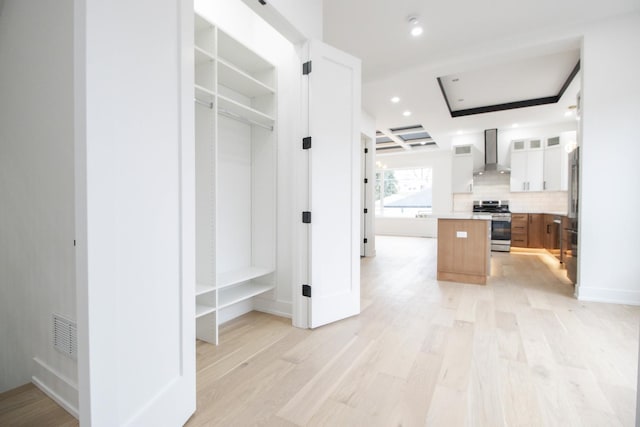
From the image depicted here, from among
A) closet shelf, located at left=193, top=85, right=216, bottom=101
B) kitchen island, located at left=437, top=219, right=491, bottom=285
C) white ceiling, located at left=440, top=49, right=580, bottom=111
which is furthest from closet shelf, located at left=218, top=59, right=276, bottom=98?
white ceiling, located at left=440, top=49, right=580, bottom=111

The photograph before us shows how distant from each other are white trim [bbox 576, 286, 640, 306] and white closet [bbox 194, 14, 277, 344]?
3365mm

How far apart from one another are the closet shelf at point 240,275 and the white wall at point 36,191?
998 mm

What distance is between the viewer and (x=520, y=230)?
6.71 meters

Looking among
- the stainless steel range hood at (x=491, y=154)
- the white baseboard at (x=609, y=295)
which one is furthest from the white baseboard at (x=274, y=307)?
the stainless steel range hood at (x=491, y=154)

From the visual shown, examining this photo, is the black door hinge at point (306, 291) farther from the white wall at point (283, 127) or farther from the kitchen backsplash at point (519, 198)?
the kitchen backsplash at point (519, 198)

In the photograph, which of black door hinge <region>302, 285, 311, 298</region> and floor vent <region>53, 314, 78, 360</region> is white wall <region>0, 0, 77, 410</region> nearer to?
floor vent <region>53, 314, 78, 360</region>

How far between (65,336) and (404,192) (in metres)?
9.87

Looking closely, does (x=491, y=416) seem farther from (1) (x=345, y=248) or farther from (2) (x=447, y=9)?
(2) (x=447, y=9)

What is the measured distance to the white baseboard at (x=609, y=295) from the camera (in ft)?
10.3

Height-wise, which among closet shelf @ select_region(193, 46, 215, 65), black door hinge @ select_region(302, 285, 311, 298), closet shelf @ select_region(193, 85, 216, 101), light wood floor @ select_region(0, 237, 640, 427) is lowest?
light wood floor @ select_region(0, 237, 640, 427)

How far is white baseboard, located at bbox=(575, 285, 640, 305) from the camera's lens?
10.3 ft

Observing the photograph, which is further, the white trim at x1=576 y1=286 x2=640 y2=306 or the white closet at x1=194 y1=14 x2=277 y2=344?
the white trim at x1=576 y1=286 x2=640 y2=306

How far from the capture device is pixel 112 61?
3.43 ft

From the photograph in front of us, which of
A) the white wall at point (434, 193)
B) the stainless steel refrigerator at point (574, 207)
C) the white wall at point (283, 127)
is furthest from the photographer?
the white wall at point (434, 193)
